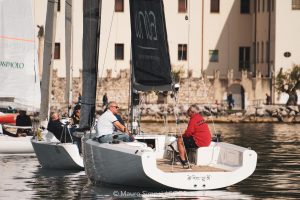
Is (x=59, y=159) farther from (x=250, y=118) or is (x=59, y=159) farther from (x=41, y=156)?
(x=250, y=118)

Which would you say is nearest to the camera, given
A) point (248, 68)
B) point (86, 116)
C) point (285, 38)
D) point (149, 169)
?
point (149, 169)

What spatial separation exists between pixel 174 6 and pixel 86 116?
6266 centimetres

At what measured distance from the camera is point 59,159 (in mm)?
31250

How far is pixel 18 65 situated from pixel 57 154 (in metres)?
7.61

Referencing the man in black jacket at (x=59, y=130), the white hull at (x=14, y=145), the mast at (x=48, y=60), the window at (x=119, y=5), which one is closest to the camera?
the man in black jacket at (x=59, y=130)

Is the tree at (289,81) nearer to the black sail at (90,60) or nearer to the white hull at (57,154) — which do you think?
the white hull at (57,154)

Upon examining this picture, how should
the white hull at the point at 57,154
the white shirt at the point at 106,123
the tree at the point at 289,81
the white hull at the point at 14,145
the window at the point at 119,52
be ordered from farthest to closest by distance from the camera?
the window at the point at 119,52, the tree at the point at 289,81, the white hull at the point at 14,145, the white hull at the point at 57,154, the white shirt at the point at 106,123

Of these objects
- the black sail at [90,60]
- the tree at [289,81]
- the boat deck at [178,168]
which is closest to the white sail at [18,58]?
the black sail at [90,60]

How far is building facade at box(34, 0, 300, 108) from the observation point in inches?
3408

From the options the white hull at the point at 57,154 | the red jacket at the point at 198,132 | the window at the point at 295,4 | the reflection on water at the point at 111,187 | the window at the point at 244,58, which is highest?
the window at the point at 295,4

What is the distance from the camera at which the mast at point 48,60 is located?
34.8 meters

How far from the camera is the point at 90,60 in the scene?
28688 mm

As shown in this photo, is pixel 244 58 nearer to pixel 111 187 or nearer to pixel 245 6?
pixel 245 6

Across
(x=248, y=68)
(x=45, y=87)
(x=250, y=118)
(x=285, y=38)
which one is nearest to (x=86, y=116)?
(x=45, y=87)
